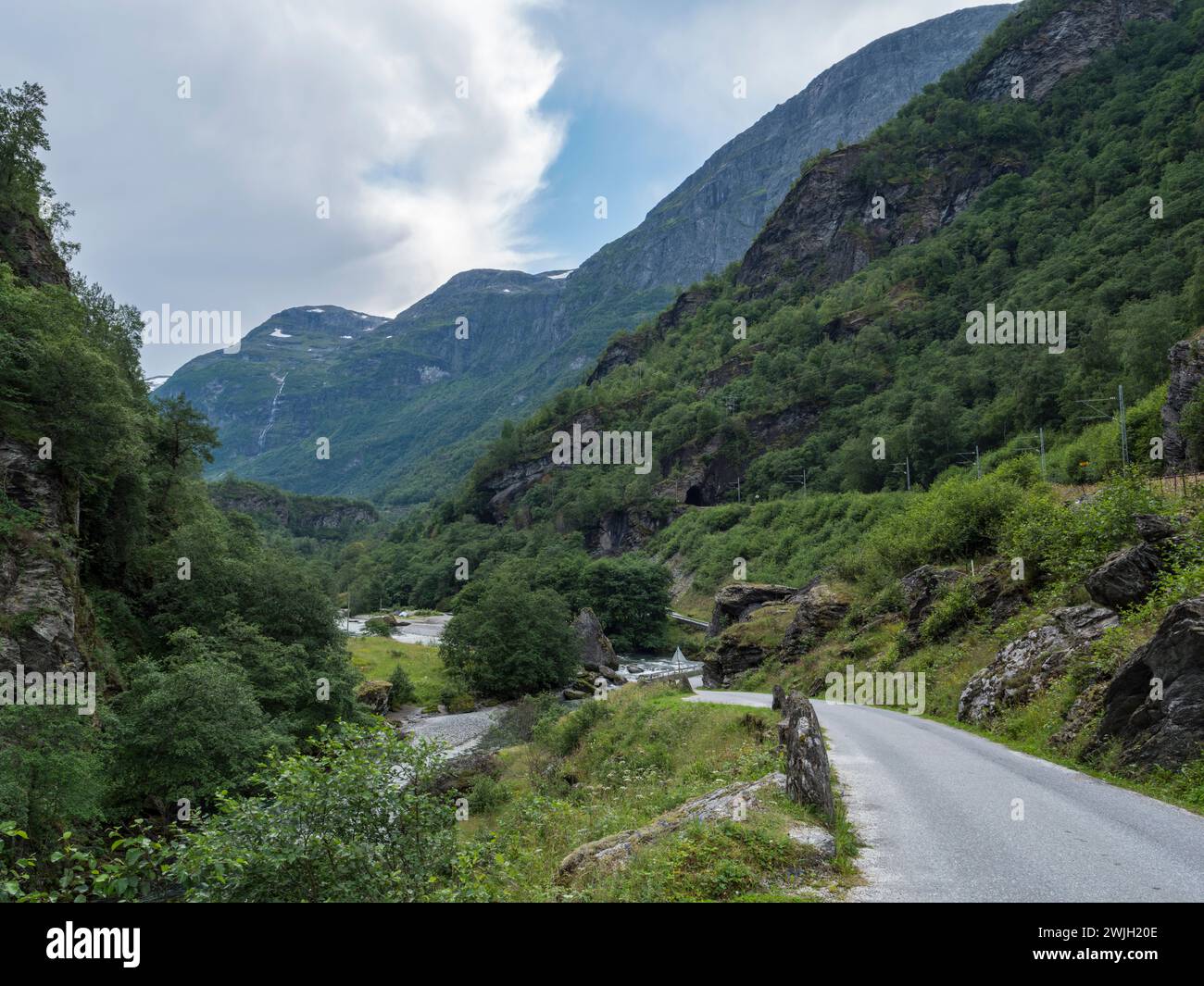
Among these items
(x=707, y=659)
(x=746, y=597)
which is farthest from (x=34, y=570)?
(x=746, y=597)

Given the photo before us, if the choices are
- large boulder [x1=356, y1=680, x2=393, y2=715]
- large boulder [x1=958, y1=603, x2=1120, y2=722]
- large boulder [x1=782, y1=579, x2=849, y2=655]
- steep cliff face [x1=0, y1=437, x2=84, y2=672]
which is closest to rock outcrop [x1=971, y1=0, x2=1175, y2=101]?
large boulder [x1=782, y1=579, x2=849, y2=655]

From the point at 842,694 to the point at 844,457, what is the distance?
229 ft

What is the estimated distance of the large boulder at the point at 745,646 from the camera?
125ft

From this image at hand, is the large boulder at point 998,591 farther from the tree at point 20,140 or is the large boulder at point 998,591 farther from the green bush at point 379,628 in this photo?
the green bush at point 379,628

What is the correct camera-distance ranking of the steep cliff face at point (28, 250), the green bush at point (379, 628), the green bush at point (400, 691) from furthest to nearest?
1. the green bush at point (379, 628)
2. the green bush at point (400, 691)
3. the steep cliff face at point (28, 250)

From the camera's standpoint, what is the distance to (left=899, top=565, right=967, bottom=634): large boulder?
2606 cm

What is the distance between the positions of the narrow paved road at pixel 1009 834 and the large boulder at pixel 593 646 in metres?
52.6

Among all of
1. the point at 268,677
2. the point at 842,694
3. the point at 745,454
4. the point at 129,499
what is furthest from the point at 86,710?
the point at 745,454

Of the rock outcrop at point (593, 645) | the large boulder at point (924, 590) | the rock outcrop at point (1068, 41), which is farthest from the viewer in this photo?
the rock outcrop at point (1068, 41)

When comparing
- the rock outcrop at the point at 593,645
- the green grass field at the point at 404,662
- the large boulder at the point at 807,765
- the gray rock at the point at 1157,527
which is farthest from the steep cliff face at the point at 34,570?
the rock outcrop at the point at 593,645

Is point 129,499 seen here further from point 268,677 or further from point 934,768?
point 934,768

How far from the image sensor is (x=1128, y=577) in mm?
15570

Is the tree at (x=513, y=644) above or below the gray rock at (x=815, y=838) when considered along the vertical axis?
below

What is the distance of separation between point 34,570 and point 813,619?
1300 inches
